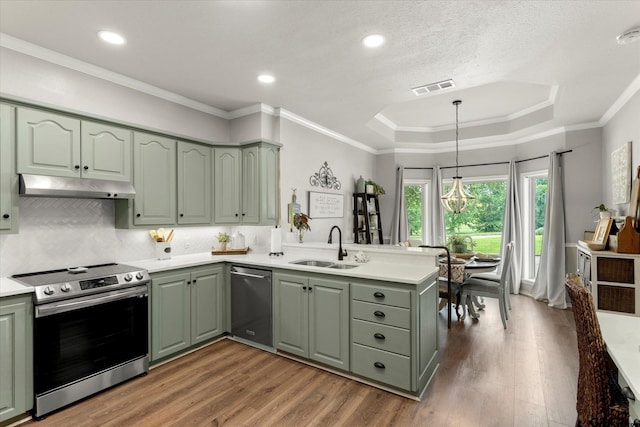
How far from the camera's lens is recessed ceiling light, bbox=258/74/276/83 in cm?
315

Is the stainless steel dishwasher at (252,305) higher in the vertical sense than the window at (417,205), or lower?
lower

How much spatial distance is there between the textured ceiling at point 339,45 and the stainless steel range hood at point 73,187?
3.62 feet

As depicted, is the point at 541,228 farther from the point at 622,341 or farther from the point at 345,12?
the point at 345,12

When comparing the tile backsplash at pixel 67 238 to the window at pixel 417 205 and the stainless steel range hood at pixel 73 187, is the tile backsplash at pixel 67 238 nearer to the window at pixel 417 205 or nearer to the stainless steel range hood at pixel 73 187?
the stainless steel range hood at pixel 73 187

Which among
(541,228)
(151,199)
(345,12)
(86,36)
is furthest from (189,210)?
(541,228)

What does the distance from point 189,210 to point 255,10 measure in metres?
2.16

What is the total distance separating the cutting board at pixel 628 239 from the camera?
3.18 metres

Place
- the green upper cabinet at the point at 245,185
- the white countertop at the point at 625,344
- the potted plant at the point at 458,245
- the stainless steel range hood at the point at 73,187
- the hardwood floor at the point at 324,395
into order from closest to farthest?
the white countertop at the point at 625,344 < the hardwood floor at the point at 324,395 < the stainless steel range hood at the point at 73,187 < the green upper cabinet at the point at 245,185 < the potted plant at the point at 458,245

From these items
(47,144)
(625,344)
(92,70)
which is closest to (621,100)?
(625,344)

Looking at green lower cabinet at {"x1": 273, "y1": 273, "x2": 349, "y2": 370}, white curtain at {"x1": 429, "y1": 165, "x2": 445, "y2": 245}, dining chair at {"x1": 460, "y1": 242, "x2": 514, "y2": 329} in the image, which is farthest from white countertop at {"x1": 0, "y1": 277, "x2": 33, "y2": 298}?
white curtain at {"x1": 429, "y1": 165, "x2": 445, "y2": 245}

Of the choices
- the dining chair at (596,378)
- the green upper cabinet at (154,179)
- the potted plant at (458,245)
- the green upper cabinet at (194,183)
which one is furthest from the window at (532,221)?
the green upper cabinet at (154,179)

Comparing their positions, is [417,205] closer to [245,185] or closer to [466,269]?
[466,269]

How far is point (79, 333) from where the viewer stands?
7.72ft

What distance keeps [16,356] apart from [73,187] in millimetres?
1232
